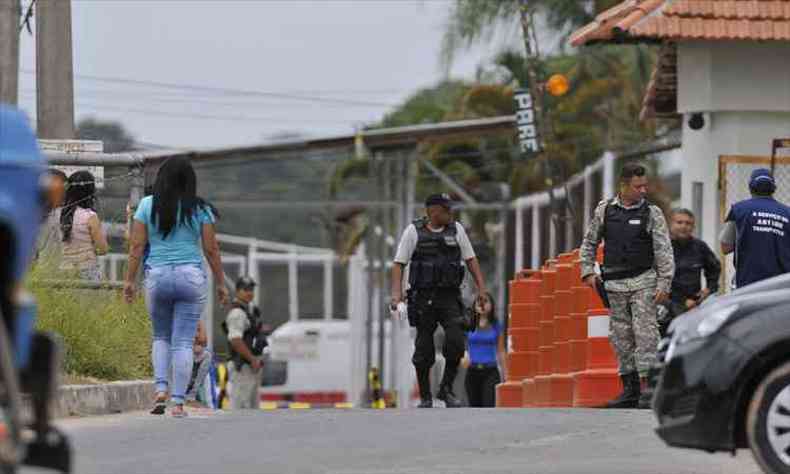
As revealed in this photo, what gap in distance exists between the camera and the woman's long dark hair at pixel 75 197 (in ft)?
55.7

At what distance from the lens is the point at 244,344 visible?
75.5 feet

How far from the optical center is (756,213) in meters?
16.3

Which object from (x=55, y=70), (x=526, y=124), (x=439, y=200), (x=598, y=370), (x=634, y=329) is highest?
(x=526, y=124)

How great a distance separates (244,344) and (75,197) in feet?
20.2

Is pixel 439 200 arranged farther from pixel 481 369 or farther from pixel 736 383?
pixel 481 369

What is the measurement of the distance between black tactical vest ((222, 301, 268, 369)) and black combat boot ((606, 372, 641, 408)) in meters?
7.05

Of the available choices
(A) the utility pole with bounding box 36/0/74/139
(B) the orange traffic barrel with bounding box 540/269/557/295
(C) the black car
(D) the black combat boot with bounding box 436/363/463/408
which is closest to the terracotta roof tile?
(B) the orange traffic barrel with bounding box 540/269/557/295

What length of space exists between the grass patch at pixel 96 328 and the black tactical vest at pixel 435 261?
7.02ft

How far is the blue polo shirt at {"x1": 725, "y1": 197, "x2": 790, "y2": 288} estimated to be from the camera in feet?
53.2

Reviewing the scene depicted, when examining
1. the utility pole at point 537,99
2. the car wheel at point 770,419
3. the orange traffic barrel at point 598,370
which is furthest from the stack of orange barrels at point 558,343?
the utility pole at point 537,99

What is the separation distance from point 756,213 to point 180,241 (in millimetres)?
4390

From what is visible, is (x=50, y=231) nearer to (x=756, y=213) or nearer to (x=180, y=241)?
(x=180, y=241)

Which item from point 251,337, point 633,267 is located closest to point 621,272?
point 633,267

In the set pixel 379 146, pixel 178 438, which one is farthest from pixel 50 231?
pixel 379 146
